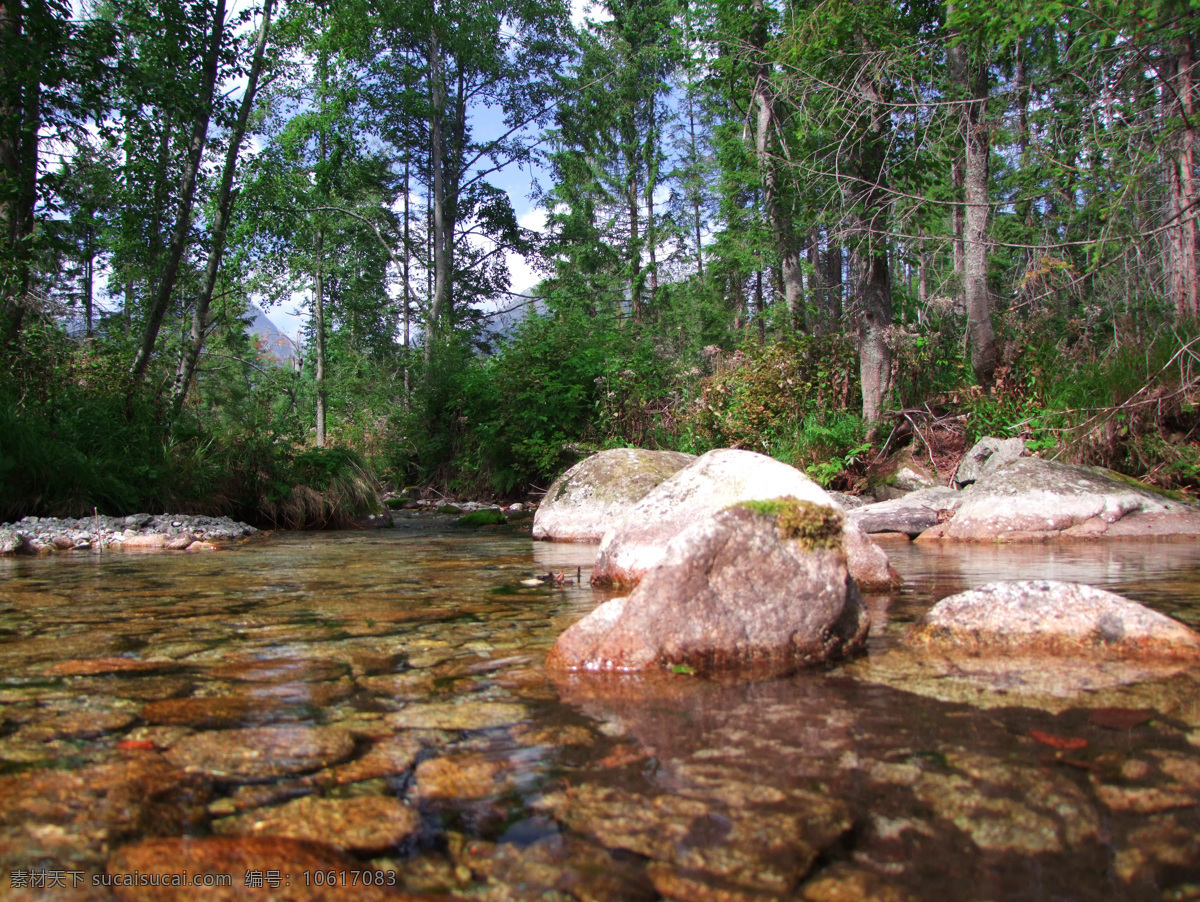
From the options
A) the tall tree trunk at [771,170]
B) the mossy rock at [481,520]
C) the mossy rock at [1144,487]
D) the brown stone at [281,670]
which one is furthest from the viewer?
the tall tree trunk at [771,170]

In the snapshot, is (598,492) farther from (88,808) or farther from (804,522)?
(88,808)

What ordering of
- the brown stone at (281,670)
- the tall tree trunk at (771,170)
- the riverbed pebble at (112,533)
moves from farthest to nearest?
the tall tree trunk at (771,170) < the riverbed pebble at (112,533) < the brown stone at (281,670)

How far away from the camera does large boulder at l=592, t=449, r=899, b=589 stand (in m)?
4.34

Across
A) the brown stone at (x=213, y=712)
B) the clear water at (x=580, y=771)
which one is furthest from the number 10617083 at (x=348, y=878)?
the brown stone at (x=213, y=712)

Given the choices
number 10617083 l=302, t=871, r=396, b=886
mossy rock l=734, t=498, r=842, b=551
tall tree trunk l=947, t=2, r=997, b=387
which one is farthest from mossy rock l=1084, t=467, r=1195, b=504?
number 10617083 l=302, t=871, r=396, b=886

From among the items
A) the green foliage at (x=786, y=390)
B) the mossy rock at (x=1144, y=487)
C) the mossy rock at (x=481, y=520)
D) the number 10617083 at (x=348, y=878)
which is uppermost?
the green foliage at (x=786, y=390)

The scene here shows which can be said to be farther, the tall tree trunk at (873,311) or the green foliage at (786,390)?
the green foliage at (786,390)

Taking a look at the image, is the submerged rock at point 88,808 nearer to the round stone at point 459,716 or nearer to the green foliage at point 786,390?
the round stone at point 459,716

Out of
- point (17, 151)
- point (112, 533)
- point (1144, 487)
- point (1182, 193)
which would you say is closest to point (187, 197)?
point (17, 151)

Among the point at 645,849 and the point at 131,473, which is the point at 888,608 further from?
the point at 131,473

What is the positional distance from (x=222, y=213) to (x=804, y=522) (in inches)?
464

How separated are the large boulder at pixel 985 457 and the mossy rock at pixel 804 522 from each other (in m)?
6.45

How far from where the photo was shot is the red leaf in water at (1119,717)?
2.02m

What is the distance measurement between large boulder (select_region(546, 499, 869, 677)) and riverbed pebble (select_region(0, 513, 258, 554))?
5836 millimetres
